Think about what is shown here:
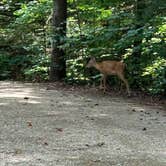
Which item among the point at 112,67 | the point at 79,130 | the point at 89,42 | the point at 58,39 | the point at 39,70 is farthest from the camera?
the point at 39,70

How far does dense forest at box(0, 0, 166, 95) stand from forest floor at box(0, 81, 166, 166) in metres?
1.79

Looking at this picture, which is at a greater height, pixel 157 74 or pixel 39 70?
pixel 157 74

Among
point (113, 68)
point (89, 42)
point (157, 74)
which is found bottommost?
point (157, 74)

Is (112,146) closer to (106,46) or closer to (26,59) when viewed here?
(106,46)

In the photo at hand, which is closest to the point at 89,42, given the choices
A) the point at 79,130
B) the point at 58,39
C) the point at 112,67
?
the point at 58,39

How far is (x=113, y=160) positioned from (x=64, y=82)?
9.67 m

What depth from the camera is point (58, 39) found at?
1594 centimetres

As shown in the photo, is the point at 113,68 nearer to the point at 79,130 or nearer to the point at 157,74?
the point at 157,74

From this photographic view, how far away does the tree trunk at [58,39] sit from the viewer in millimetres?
15781

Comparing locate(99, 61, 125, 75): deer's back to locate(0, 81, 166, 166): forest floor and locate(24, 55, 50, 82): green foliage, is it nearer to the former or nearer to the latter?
locate(0, 81, 166, 166): forest floor

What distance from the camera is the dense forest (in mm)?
13516

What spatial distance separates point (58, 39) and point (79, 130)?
809 cm

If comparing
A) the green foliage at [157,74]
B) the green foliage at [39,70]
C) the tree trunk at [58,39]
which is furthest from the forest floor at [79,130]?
the green foliage at [39,70]

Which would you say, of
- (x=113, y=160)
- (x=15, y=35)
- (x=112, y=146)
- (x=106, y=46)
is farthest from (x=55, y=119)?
(x=15, y=35)
